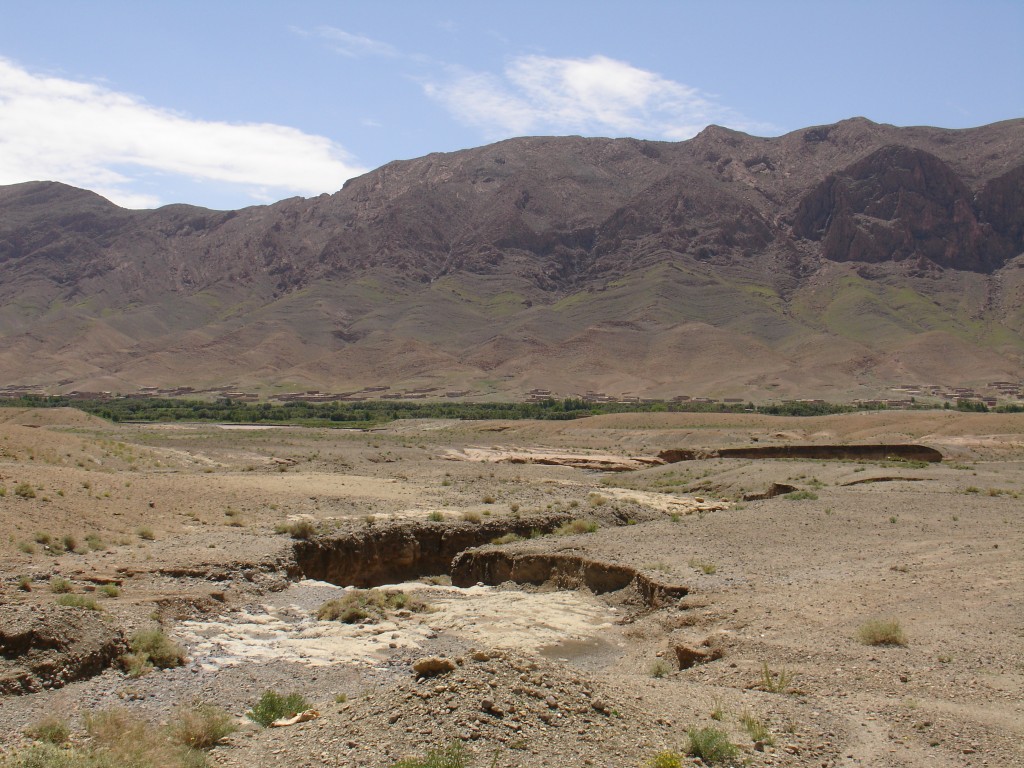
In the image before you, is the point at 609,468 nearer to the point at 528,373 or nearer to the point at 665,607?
the point at 665,607

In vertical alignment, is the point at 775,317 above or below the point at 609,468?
above

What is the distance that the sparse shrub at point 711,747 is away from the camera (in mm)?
9812

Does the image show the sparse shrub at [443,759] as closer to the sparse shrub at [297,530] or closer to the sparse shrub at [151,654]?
the sparse shrub at [151,654]

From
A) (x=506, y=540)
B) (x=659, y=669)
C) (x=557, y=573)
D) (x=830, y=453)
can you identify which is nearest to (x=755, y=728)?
(x=659, y=669)

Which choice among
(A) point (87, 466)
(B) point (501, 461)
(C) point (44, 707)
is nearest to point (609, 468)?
(B) point (501, 461)

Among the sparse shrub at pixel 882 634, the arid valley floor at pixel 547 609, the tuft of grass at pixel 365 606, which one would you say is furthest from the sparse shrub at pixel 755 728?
the tuft of grass at pixel 365 606

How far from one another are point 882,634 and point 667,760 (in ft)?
20.6

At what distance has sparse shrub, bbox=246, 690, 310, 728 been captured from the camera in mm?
12305

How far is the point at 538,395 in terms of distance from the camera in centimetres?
13762

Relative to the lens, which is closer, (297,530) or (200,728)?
(200,728)

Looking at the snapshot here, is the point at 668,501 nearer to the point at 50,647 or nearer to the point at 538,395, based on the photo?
the point at 50,647

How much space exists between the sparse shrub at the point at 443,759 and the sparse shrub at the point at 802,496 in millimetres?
25221

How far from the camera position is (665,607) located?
18906 millimetres

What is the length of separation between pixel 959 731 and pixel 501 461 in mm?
44564
